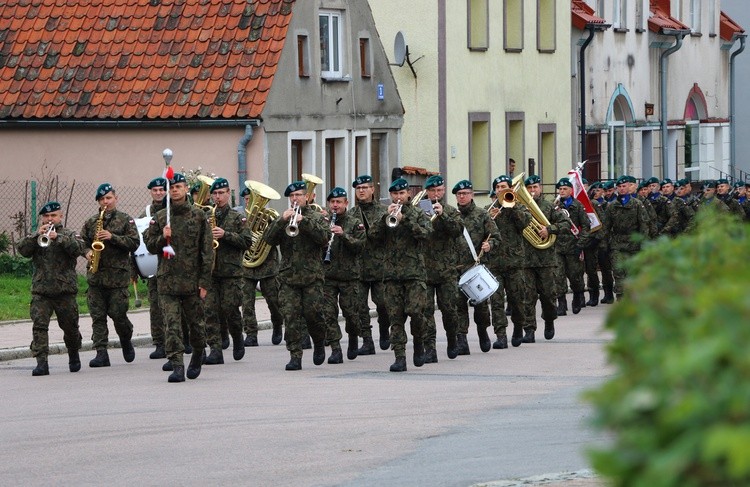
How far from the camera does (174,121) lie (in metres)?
26.6

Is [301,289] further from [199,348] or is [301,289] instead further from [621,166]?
[621,166]

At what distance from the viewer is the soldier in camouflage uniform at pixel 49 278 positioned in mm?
15164

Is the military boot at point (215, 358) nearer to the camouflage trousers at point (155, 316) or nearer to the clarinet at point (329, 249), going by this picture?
the camouflage trousers at point (155, 316)

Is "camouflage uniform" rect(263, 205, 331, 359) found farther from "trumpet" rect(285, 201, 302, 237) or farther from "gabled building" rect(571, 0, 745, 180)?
"gabled building" rect(571, 0, 745, 180)

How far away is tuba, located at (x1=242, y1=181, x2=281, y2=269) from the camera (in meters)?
17.0

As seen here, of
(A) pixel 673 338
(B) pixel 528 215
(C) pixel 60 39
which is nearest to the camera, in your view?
(A) pixel 673 338

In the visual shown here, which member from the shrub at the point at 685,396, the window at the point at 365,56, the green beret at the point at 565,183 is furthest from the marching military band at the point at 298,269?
the window at the point at 365,56

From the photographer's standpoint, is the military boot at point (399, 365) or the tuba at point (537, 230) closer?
the military boot at point (399, 365)

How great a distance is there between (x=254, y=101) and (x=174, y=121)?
54.8 inches

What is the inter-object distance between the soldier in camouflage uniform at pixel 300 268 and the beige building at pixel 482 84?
17.3 meters

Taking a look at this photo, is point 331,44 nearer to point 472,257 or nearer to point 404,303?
point 472,257

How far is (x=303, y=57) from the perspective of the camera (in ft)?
92.0

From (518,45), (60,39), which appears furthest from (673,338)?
(518,45)

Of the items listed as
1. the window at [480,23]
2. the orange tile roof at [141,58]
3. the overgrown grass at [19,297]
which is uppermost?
the window at [480,23]
